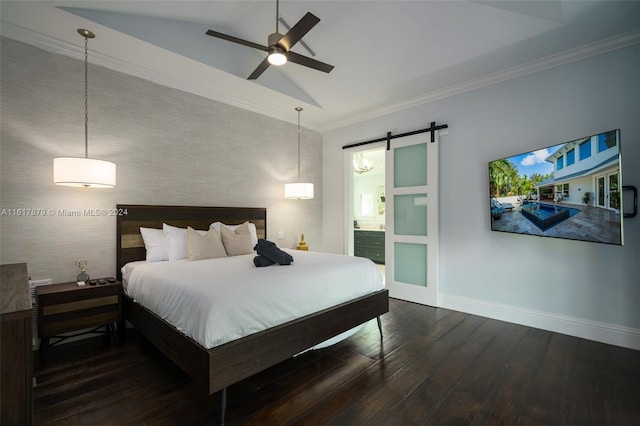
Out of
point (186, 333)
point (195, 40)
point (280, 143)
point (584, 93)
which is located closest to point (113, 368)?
point (186, 333)

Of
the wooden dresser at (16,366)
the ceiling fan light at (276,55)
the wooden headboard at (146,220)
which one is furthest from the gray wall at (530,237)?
the wooden dresser at (16,366)

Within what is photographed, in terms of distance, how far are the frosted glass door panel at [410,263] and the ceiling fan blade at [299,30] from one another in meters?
3.08

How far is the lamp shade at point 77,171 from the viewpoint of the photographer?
2455mm

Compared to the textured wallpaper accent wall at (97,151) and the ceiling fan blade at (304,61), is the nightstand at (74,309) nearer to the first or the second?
the textured wallpaper accent wall at (97,151)

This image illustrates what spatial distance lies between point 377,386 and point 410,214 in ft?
8.81

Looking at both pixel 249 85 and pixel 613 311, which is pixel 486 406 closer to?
pixel 613 311

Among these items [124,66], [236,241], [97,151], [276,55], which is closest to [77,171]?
[97,151]

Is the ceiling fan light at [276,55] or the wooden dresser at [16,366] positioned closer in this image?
the wooden dresser at [16,366]

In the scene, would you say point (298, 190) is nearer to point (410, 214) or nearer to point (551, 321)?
point (410, 214)

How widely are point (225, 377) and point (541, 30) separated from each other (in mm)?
3844

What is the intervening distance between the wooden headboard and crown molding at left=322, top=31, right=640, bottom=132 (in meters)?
2.87

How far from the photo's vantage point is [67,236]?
112 inches

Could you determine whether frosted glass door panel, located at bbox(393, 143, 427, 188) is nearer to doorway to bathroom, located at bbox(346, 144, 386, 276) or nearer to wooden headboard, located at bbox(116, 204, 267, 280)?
doorway to bathroom, located at bbox(346, 144, 386, 276)

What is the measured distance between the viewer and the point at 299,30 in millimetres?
2238
